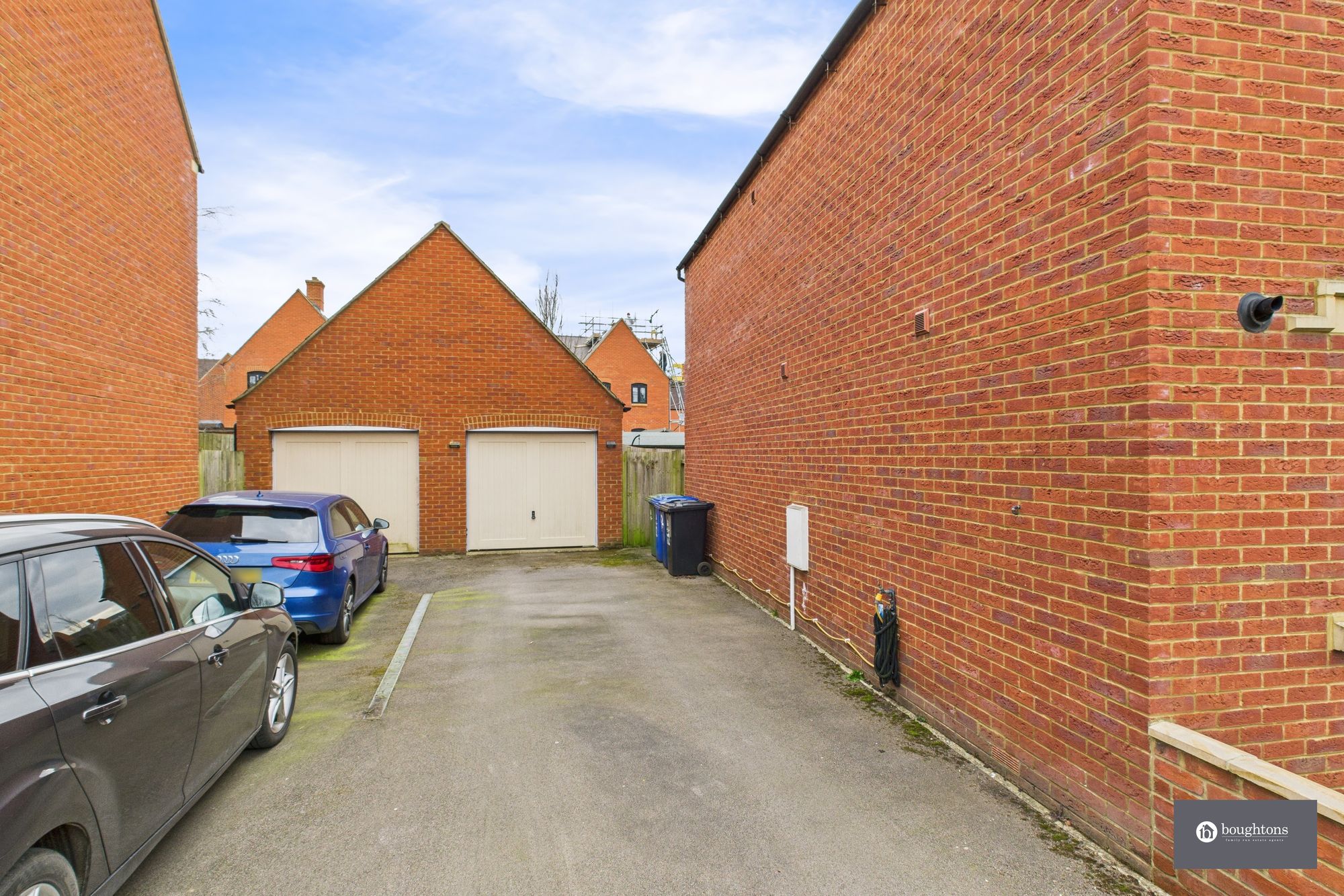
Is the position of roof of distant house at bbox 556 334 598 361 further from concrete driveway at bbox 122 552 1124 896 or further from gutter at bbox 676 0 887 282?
concrete driveway at bbox 122 552 1124 896

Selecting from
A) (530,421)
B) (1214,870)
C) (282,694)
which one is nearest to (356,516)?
(282,694)

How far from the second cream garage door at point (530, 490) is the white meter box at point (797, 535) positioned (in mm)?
6832

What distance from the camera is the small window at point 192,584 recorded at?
10.6 ft

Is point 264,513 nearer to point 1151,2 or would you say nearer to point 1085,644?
point 1085,644

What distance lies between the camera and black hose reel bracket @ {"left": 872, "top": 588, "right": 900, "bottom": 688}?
199 inches

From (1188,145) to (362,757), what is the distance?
546 cm

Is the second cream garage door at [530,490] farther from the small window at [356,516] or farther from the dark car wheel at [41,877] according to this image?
the dark car wheel at [41,877]

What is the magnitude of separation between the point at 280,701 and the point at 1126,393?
517 cm

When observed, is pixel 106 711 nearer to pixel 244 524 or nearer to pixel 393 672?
pixel 393 672

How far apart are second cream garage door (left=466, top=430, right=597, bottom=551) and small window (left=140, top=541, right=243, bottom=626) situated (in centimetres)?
920

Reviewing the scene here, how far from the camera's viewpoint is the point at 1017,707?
3748 mm

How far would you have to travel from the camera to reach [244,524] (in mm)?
6160

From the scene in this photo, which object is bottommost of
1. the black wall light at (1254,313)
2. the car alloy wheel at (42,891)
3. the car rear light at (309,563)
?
the car alloy wheel at (42,891)

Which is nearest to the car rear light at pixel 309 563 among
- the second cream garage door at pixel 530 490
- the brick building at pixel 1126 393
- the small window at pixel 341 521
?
the small window at pixel 341 521
